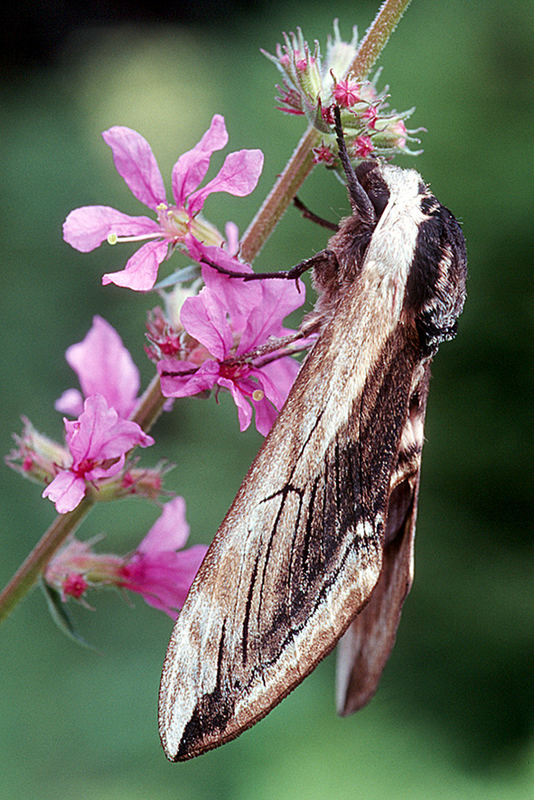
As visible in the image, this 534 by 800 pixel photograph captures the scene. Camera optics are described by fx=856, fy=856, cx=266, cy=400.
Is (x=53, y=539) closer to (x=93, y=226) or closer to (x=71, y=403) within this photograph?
(x=71, y=403)

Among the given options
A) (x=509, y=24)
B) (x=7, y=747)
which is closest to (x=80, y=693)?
(x=7, y=747)

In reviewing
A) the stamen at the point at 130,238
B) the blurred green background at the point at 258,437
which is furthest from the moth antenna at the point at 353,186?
the blurred green background at the point at 258,437

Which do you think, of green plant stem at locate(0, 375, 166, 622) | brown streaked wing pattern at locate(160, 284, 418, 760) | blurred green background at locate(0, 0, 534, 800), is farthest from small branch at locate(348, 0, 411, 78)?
blurred green background at locate(0, 0, 534, 800)

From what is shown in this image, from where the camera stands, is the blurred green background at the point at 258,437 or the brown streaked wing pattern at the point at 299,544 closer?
the brown streaked wing pattern at the point at 299,544

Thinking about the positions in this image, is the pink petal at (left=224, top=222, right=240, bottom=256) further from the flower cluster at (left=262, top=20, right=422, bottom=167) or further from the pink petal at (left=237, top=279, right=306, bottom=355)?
the flower cluster at (left=262, top=20, right=422, bottom=167)

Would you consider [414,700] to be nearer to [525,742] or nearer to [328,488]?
[525,742]

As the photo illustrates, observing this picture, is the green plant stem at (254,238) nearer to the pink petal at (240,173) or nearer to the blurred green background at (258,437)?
the pink petal at (240,173)

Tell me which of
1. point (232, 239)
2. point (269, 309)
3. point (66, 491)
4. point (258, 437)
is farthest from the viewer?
point (258, 437)

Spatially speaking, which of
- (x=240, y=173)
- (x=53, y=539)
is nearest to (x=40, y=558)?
(x=53, y=539)
